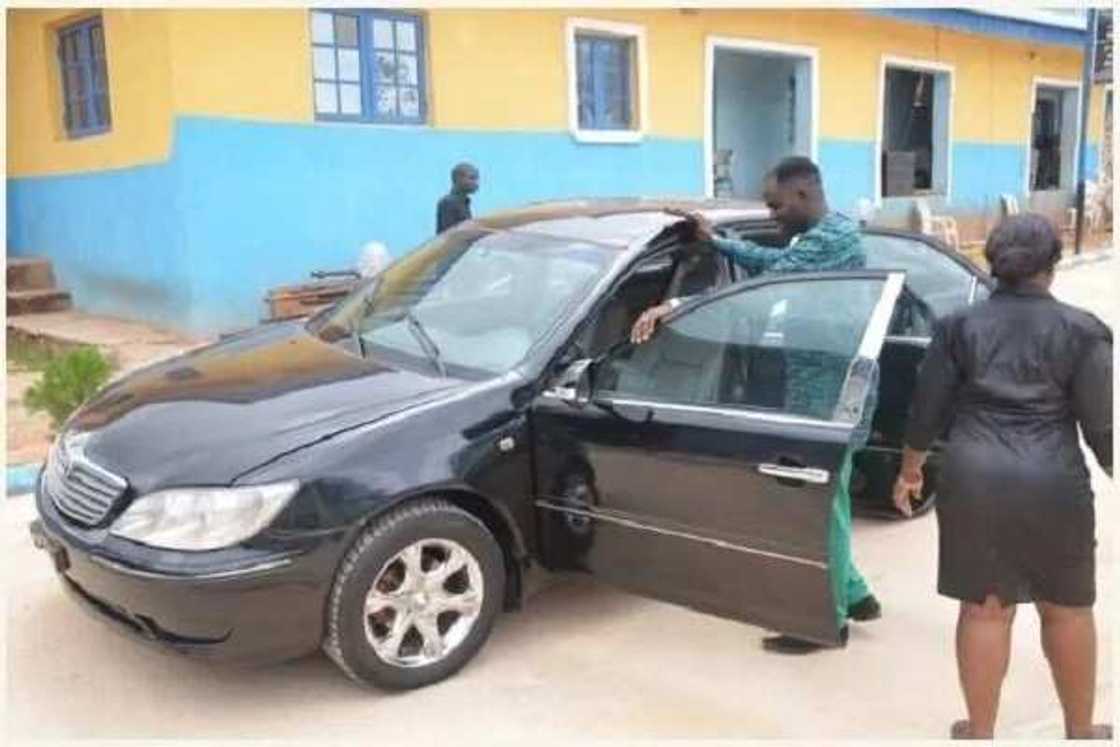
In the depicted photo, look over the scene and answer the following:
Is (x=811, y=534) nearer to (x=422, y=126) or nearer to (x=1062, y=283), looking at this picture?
(x=422, y=126)

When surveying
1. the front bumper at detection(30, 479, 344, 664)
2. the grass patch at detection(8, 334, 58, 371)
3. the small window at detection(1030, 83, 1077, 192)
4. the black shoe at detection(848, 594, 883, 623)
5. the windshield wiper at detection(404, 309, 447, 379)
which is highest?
the small window at detection(1030, 83, 1077, 192)

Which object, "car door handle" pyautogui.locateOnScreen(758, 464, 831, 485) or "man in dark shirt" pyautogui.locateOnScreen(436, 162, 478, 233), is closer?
"car door handle" pyautogui.locateOnScreen(758, 464, 831, 485)

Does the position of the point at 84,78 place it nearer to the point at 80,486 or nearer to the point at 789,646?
the point at 80,486

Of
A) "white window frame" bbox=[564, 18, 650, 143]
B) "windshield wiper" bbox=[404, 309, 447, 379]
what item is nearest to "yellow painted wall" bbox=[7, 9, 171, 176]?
"white window frame" bbox=[564, 18, 650, 143]

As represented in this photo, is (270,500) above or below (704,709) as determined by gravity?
above

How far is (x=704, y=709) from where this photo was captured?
332 cm

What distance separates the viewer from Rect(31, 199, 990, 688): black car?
309cm

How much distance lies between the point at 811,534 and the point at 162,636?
6.21ft

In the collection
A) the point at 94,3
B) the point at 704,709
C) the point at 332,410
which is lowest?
the point at 704,709

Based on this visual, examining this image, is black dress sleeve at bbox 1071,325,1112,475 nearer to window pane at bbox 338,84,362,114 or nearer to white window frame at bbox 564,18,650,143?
window pane at bbox 338,84,362,114

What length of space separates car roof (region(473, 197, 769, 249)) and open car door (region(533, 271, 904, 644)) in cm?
62

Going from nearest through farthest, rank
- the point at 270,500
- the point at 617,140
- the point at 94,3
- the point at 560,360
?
the point at 270,500 < the point at 560,360 < the point at 94,3 < the point at 617,140

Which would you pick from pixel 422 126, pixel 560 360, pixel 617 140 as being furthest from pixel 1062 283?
pixel 560 360

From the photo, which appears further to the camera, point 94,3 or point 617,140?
point 617,140
